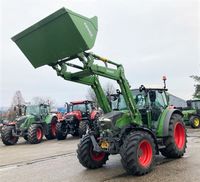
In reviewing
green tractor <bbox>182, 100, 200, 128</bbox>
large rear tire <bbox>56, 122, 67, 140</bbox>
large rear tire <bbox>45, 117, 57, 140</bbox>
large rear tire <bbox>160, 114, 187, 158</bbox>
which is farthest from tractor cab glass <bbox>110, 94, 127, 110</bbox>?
green tractor <bbox>182, 100, 200, 128</bbox>

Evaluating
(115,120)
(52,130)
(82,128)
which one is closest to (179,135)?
(115,120)

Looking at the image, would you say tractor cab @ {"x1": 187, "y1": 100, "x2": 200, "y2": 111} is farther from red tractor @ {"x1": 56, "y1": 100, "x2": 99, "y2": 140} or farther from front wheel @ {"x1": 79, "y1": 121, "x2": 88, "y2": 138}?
front wheel @ {"x1": 79, "y1": 121, "x2": 88, "y2": 138}

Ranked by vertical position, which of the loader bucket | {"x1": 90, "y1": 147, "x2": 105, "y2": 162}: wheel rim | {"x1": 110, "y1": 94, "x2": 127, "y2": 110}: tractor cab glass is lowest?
{"x1": 90, "y1": 147, "x2": 105, "y2": 162}: wheel rim

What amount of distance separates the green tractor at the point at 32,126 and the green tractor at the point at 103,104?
998 centimetres

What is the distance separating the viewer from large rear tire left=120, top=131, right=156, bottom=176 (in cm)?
798

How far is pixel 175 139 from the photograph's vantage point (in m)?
10.2

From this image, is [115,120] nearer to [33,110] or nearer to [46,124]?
[46,124]

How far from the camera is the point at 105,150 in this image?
28.9ft

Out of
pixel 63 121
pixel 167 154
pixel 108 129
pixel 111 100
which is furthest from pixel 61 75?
pixel 63 121

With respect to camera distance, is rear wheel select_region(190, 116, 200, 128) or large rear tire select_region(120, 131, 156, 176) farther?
rear wheel select_region(190, 116, 200, 128)

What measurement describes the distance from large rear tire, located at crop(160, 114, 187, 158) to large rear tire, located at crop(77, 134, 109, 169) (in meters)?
1.83

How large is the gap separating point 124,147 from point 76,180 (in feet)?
4.39

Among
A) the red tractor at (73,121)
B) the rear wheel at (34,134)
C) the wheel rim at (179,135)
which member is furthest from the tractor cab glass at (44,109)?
the wheel rim at (179,135)

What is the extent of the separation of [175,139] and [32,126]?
1079 cm
